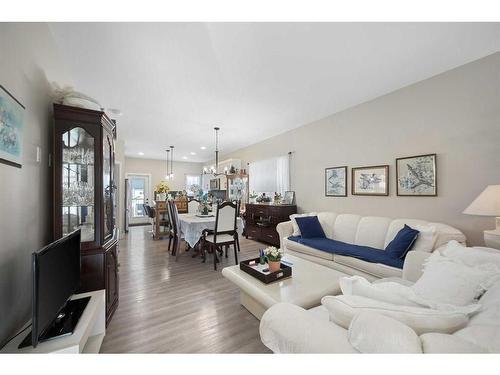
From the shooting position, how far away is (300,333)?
91 centimetres

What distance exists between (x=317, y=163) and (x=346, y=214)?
128 cm

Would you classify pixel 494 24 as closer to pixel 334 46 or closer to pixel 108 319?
pixel 334 46

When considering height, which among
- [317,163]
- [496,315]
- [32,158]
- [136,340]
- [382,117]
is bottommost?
[136,340]

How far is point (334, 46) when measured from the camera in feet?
6.81

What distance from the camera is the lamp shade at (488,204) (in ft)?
6.14

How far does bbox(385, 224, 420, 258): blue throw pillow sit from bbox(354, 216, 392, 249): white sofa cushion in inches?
16.6

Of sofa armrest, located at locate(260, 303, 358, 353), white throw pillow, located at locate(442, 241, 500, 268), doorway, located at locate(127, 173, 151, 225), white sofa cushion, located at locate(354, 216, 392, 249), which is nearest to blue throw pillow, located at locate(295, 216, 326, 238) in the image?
white sofa cushion, located at locate(354, 216, 392, 249)

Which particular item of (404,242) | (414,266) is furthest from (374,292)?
(404,242)

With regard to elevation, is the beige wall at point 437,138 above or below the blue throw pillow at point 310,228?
above

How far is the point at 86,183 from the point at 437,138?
410cm

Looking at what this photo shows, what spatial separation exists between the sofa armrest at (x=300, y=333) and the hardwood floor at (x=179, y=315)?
0.84 metres

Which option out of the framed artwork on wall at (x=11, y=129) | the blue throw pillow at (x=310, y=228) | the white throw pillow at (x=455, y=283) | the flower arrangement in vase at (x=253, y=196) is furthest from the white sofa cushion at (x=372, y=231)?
the framed artwork on wall at (x=11, y=129)

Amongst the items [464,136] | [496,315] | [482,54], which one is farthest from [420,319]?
[482,54]

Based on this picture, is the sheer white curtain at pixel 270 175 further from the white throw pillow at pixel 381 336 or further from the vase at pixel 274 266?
the white throw pillow at pixel 381 336
